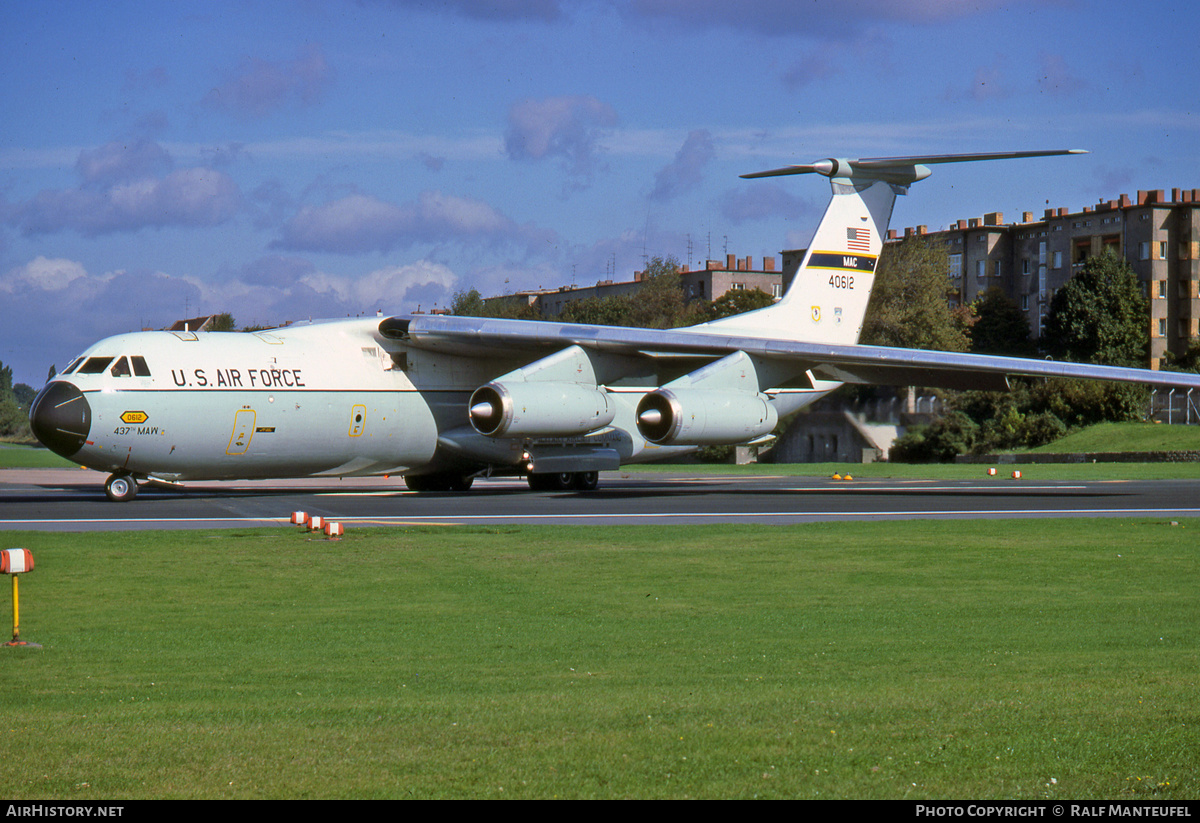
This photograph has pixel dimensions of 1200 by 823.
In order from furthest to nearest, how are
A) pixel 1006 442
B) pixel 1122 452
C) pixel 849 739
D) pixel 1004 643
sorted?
pixel 1006 442
pixel 1122 452
pixel 1004 643
pixel 849 739

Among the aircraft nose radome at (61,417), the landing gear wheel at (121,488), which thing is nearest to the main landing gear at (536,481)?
the landing gear wheel at (121,488)

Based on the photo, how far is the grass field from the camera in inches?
232

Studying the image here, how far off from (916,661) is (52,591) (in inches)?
347

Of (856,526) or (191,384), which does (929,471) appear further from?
(191,384)

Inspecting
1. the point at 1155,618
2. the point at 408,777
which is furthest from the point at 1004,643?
the point at 408,777

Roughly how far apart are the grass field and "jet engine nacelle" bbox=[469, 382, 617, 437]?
9125 mm

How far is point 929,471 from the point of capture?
44094 mm

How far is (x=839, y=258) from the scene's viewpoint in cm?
3250

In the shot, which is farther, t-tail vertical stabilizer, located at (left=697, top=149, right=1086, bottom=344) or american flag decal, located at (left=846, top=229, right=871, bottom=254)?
american flag decal, located at (left=846, top=229, right=871, bottom=254)

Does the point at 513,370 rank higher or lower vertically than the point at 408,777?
higher

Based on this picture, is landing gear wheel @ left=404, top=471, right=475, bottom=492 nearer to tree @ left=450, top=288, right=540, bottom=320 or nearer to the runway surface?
the runway surface

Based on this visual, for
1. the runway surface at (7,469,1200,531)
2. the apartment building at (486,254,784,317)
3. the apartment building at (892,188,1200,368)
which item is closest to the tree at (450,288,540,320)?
the apartment building at (486,254,784,317)

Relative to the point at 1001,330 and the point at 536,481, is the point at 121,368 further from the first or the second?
the point at 1001,330

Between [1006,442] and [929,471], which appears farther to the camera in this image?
[1006,442]
